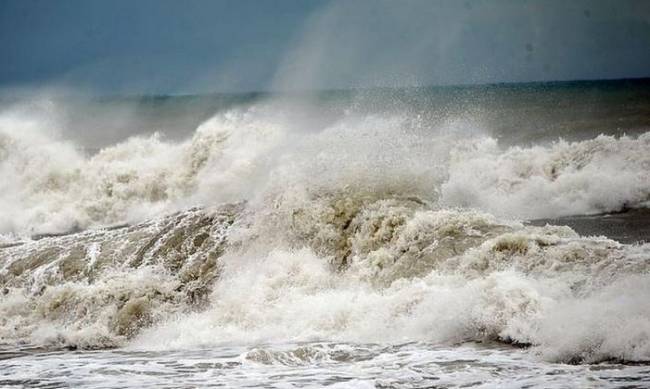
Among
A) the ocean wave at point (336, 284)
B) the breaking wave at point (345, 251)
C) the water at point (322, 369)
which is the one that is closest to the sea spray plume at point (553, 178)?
the breaking wave at point (345, 251)

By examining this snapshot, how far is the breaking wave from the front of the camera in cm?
934

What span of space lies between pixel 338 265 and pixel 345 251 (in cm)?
32

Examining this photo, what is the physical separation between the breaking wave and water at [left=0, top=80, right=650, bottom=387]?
4 centimetres

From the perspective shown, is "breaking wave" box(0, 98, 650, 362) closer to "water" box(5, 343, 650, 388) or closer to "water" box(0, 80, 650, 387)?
"water" box(0, 80, 650, 387)

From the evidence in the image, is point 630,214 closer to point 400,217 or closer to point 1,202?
point 400,217

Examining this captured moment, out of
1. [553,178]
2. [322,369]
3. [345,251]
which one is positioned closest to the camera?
[322,369]

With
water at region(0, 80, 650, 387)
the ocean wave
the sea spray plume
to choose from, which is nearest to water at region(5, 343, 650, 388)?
water at region(0, 80, 650, 387)

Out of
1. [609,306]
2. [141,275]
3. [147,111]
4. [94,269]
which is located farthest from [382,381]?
[147,111]

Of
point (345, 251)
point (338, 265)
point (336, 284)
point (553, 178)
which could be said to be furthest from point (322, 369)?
point (553, 178)

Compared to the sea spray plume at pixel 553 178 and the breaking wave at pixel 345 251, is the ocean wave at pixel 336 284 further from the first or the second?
the sea spray plume at pixel 553 178

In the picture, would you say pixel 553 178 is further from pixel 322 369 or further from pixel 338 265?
pixel 322 369

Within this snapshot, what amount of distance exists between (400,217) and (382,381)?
4.73 meters

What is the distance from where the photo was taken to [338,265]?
12102 mm

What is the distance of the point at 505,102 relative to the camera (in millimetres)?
52188
